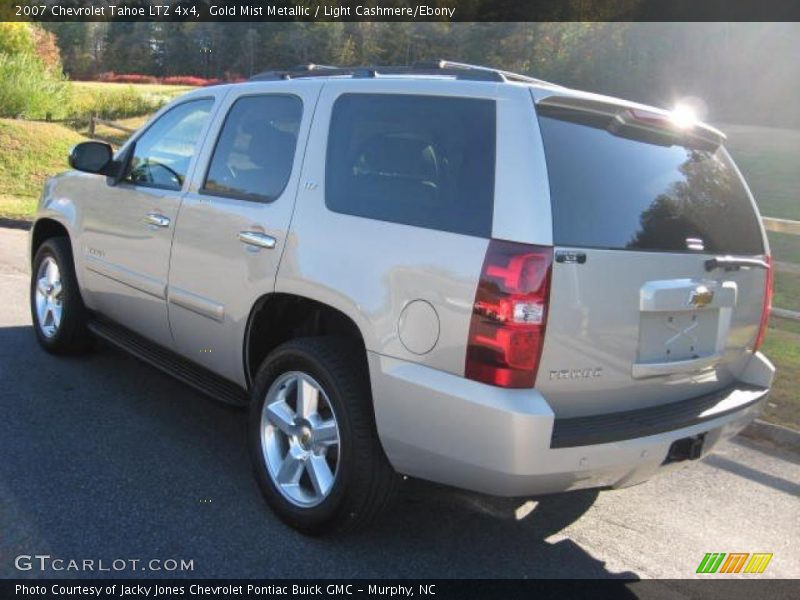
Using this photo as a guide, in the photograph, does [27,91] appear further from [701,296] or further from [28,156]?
[701,296]

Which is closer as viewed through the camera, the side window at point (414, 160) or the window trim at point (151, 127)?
the side window at point (414, 160)

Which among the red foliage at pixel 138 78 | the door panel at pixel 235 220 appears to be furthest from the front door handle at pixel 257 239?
the red foliage at pixel 138 78

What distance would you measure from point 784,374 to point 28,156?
16.3 metres

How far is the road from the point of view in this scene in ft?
10.3

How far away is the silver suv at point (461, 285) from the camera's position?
2697 millimetres

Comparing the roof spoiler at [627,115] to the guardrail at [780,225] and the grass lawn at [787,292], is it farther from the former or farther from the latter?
the grass lawn at [787,292]

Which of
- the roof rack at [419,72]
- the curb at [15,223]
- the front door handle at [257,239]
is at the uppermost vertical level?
the roof rack at [419,72]

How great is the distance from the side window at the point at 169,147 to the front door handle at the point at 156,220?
0.17m

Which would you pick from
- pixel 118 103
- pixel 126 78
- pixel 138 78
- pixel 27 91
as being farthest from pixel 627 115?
pixel 126 78

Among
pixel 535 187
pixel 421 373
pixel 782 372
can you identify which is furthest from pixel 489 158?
pixel 782 372

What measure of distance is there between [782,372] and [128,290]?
520cm

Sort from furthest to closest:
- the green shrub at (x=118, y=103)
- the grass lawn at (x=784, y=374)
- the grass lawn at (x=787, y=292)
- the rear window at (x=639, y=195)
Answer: the green shrub at (x=118, y=103) < the grass lawn at (x=787, y=292) < the grass lawn at (x=784, y=374) < the rear window at (x=639, y=195)

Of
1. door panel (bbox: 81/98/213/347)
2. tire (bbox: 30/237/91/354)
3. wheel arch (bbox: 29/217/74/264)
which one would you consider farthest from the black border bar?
door panel (bbox: 81/98/213/347)

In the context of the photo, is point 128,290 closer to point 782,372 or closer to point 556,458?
point 556,458
